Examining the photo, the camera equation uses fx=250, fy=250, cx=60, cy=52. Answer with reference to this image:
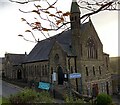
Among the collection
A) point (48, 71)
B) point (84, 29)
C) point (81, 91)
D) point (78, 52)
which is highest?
point (84, 29)

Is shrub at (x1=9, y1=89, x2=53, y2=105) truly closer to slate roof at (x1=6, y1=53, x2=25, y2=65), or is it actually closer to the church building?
the church building

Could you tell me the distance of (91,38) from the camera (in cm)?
4744

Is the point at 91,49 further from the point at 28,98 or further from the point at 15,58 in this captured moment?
the point at 15,58

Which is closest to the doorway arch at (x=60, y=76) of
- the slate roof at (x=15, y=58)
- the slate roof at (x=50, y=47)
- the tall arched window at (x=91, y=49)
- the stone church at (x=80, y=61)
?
the stone church at (x=80, y=61)

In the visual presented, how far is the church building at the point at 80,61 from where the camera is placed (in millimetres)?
43719

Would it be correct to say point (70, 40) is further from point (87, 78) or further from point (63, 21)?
point (63, 21)

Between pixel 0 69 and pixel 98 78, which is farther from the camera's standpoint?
pixel 0 69

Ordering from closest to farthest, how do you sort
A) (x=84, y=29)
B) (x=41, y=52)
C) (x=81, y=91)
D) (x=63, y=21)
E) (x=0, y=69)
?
(x=63, y=21)
(x=81, y=91)
(x=84, y=29)
(x=41, y=52)
(x=0, y=69)

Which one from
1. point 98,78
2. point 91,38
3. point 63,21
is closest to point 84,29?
point 91,38

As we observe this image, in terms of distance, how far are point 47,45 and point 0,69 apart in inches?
1455

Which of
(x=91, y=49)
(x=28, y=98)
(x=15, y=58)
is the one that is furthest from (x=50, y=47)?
(x=28, y=98)

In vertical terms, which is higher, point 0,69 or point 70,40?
point 70,40

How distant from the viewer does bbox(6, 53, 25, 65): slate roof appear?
6901 cm

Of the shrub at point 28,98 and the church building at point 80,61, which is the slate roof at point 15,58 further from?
the shrub at point 28,98
